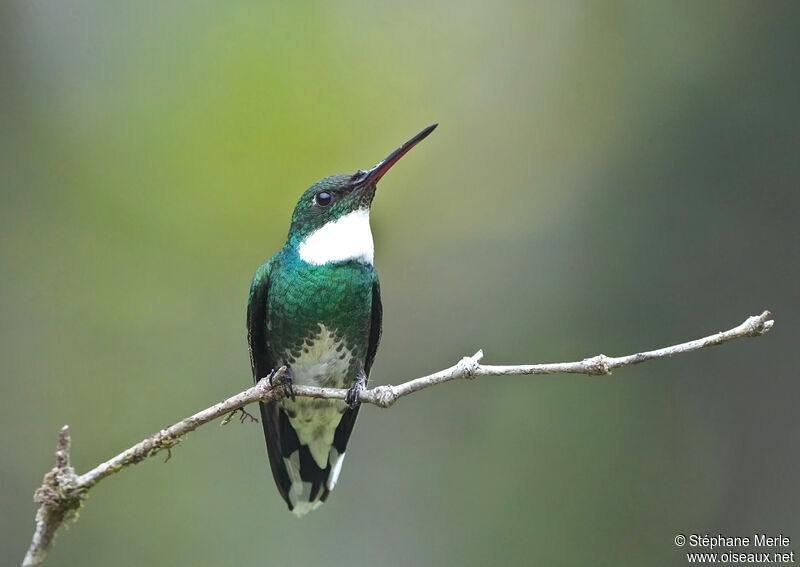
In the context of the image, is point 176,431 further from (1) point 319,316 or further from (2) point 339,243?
(2) point 339,243

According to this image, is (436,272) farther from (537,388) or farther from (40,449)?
(40,449)

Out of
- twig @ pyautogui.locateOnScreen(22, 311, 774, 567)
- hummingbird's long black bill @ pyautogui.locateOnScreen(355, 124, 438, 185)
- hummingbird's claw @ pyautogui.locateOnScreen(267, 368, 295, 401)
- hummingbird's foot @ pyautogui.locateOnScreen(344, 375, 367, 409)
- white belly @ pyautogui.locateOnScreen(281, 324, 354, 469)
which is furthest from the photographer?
white belly @ pyautogui.locateOnScreen(281, 324, 354, 469)

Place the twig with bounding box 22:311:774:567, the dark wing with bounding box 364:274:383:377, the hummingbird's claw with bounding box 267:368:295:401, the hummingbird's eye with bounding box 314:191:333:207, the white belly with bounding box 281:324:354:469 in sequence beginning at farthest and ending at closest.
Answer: the dark wing with bounding box 364:274:383:377
the hummingbird's eye with bounding box 314:191:333:207
the white belly with bounding box 281:324:354:469
the hummingbird's claw with bounding box 267:368:295:401
the twig with bounding box 22:311:774:567

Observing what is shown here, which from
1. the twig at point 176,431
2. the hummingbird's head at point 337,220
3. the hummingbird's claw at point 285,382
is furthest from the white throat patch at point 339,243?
the twig at point 176,431

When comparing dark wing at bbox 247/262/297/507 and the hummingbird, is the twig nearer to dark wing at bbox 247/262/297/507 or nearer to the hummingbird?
the hummingbird

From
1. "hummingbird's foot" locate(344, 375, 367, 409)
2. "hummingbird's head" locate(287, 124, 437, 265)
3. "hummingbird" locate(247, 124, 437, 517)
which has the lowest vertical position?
"hummingbird's foot" locate(344, 375, 367, 409)

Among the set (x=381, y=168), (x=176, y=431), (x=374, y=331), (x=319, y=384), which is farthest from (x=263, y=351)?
(x=176, y=431)

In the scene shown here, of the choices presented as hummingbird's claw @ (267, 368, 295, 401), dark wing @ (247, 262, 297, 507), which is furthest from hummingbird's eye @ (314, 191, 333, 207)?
hummingbird's claw @ (267, 368, 295, 401)

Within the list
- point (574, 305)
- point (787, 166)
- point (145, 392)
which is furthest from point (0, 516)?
point (787, 166)

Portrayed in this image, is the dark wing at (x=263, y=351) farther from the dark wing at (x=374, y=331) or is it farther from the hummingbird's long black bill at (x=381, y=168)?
the hummingbird's long black bill at (x=381, y=168)
